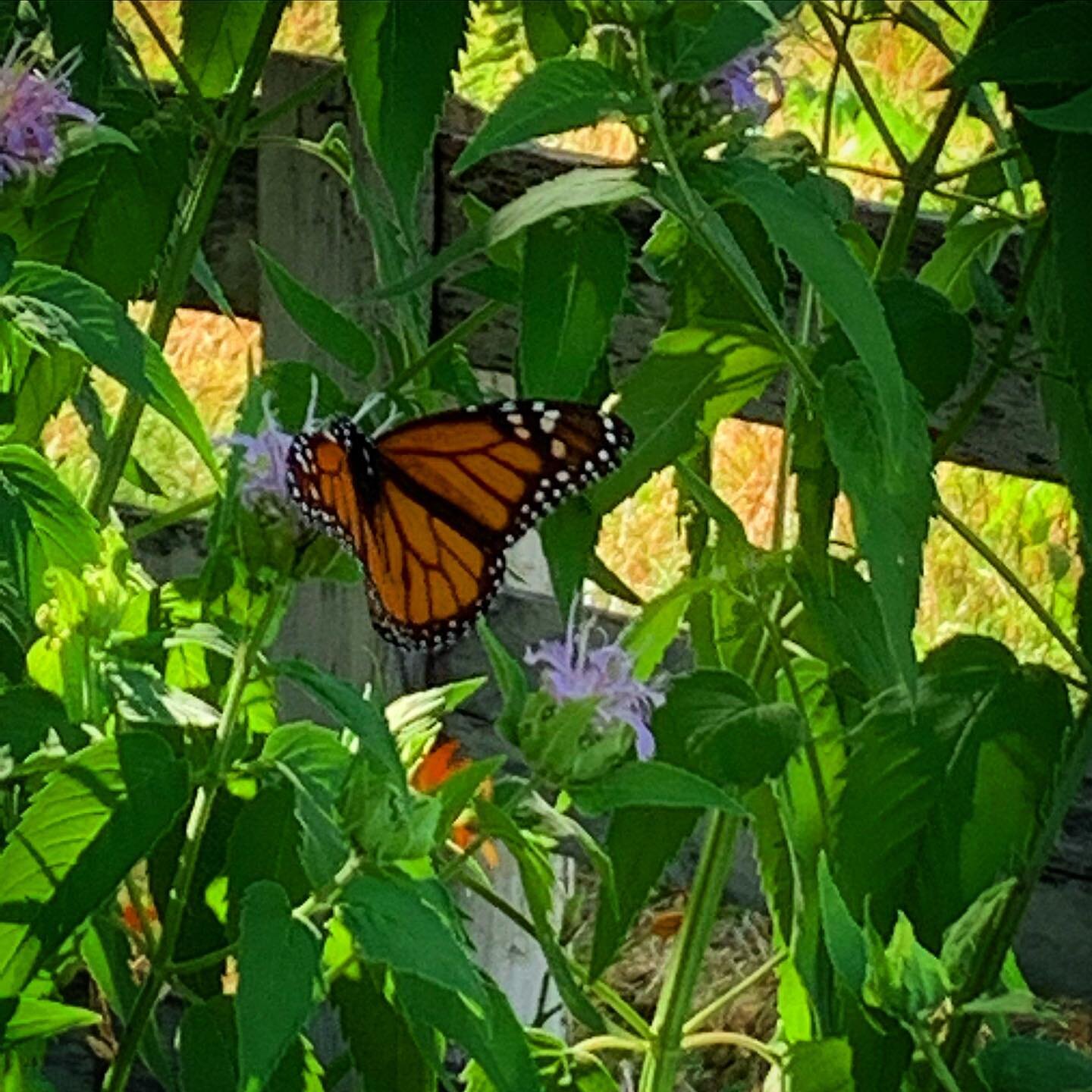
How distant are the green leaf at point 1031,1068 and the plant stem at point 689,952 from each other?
116 mm

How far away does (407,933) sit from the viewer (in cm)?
51

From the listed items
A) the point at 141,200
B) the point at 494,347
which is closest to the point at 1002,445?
the point at 494,347

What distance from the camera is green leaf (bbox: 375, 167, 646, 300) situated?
54cm

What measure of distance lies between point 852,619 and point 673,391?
93 mm

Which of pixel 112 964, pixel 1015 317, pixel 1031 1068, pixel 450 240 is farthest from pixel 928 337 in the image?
pixel 450 240

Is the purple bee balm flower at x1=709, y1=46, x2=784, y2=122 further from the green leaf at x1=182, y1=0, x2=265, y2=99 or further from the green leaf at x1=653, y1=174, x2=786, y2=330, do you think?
the green leaf at x1=182, y1=0, x2=265, y2=99

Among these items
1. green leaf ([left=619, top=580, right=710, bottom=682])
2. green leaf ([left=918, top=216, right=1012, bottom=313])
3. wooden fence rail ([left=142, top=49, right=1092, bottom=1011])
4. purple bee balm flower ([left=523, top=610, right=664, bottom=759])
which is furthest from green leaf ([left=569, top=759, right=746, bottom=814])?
wooden fence rail ([left=142, top=49, right=1092, bottom=1011])

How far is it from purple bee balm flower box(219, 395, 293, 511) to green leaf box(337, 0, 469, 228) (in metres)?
0.07

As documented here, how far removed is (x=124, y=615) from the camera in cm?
66

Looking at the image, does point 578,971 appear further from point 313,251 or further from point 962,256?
point 313,251

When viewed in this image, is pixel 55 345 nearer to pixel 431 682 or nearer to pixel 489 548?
pixel 489 548

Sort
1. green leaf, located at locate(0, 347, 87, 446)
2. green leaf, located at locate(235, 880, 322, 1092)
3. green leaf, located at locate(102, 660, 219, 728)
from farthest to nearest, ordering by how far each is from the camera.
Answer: green leaf, located at locate(0, 347, 87, 446) < green leaf, located at locate(102, 660, 219, 728) < green leaf, located at locate(235, 880, 322, 1092)

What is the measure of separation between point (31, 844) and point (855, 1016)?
293 millimetres

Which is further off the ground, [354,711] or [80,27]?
[80,27]
